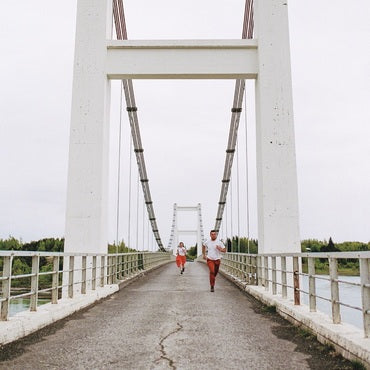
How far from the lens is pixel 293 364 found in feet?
14.1

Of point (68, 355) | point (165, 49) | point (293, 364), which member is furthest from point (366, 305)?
point (165, 49)

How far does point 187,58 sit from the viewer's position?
12.9 meters

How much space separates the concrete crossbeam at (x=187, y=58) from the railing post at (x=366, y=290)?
30.3ft

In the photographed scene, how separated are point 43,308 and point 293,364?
385cm

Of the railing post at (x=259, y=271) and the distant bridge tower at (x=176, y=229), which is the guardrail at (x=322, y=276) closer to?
the railing post at (x=259, y=271)

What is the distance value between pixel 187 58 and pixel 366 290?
9.67 meters

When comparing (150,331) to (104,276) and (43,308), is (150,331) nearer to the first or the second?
(43,308)

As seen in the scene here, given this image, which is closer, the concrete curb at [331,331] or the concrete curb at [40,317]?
the concrete curb at [331,331]

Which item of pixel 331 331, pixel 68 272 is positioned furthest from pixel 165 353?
pixel 68 272

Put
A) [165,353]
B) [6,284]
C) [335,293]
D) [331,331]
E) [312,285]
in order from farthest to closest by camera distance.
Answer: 1. [312,285]
2. [6,284]
3. [335,293]
4. [331,331]
5. [165,353]

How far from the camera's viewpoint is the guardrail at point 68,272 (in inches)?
213

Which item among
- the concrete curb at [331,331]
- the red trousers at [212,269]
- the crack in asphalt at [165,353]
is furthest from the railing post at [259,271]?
the crack in asphalt at [165,353]

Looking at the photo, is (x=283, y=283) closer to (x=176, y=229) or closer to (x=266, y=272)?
(x=266, y=272)

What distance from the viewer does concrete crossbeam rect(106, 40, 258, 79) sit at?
12.9m
